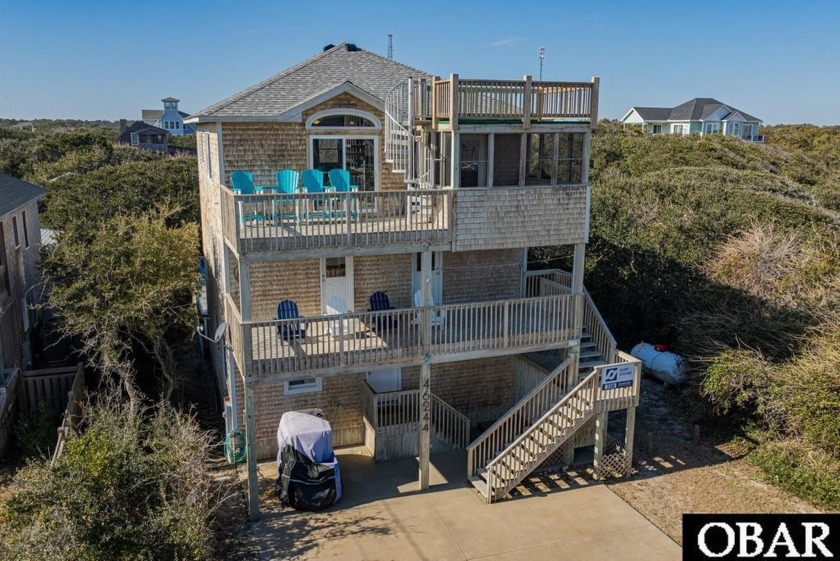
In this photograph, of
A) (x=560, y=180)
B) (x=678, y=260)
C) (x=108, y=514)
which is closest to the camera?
(x=108, y=514)

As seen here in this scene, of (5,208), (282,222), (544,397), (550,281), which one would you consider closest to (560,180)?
(550,281)

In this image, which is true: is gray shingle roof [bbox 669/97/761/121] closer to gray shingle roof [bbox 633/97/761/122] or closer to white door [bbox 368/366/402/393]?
gray shingle roof [bbox 633/97/761/122]

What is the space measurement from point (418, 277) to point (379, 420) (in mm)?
3579

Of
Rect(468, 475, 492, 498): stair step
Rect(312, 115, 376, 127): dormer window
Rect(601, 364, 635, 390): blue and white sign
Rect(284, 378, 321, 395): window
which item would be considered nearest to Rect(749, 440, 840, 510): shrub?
Rect(601, 364, 635, 390): blue and white sign

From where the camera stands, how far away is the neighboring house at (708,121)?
254 ft

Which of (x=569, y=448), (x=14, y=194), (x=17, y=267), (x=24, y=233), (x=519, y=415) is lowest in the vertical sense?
(x=569, y=448)

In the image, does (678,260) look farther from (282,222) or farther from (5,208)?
(5,208)

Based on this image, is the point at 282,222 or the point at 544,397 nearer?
the point at 282,222

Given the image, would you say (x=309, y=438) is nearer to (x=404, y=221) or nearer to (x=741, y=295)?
(x=404, y=221)

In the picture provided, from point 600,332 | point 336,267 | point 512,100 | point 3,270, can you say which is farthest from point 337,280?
point 3,270

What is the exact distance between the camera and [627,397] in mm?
14258

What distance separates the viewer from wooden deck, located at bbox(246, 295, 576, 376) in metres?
12.6

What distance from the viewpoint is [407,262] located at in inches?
617

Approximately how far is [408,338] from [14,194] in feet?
44.3
